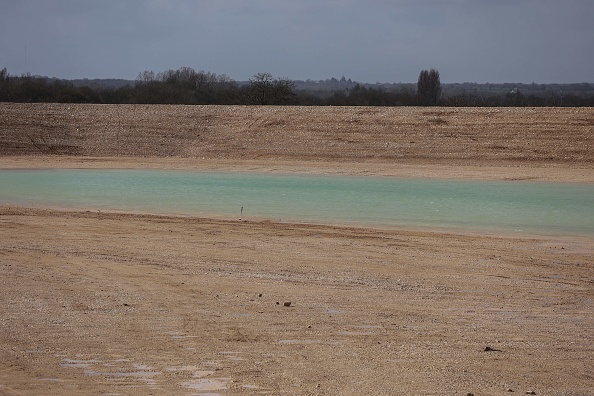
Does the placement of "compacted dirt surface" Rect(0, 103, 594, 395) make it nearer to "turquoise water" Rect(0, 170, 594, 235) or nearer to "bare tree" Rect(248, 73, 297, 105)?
"turquoise water" Rect(0, 170, 594, 235)

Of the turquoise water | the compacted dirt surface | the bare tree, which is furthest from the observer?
the bare tree

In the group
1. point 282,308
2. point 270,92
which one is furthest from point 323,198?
point 270,92

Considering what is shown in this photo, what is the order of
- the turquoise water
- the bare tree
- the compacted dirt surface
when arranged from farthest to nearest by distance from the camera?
the bare tree → the turquoise water → the compacted dirt surface

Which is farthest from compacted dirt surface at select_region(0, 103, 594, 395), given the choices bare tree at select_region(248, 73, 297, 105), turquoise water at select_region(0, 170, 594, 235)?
bare tree at select_region(248, 73, 297, 105)

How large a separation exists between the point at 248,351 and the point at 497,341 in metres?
2.15

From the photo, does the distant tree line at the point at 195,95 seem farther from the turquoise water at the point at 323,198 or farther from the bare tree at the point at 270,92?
the turquoise water at the point at 323,198

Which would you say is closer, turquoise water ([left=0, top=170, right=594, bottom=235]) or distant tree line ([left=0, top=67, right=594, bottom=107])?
turquoise water ([left=0, top=170, right=594, bottom=235])

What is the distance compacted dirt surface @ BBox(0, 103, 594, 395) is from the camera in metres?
7.21

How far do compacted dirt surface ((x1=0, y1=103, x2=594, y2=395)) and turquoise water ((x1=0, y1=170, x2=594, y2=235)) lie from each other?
53.5 inches

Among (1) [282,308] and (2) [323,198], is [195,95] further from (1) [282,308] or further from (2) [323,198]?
(1) [282,308]

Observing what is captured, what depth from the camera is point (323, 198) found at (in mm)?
20281


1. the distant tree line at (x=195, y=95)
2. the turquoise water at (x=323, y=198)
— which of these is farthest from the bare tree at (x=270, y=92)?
the turquoise water at (x=323, y=198)

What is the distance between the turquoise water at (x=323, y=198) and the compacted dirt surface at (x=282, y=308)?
1.36m

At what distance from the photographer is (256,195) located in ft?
68.1
